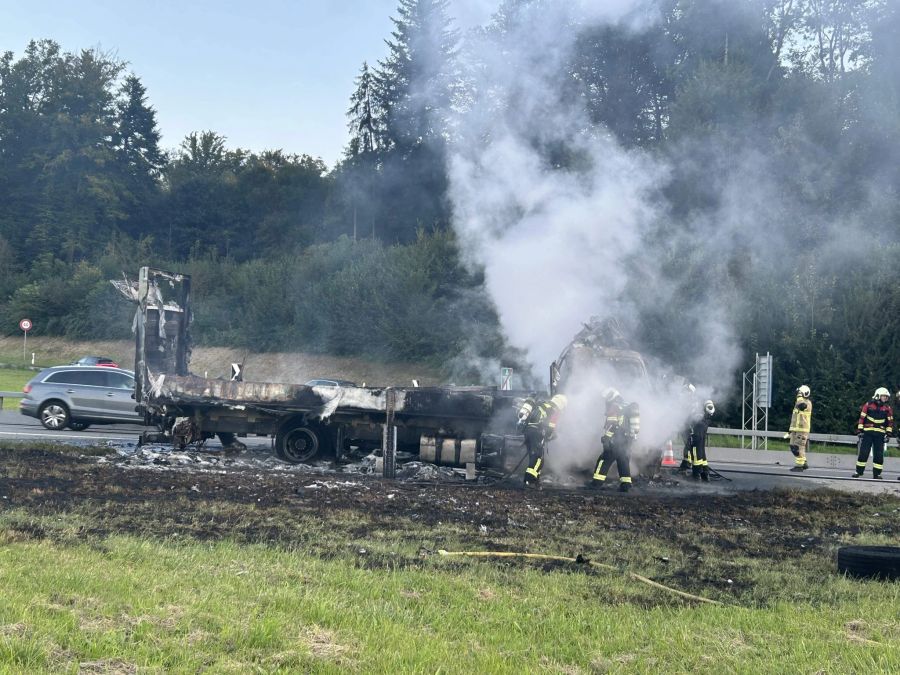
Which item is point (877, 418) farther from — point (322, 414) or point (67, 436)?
point (67, 436)

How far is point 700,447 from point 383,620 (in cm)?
1179

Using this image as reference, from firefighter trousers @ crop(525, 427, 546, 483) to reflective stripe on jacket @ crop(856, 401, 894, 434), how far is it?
Answer: 22.4ft

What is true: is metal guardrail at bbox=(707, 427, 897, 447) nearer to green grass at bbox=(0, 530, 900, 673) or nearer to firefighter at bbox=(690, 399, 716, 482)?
firefighter at bbox=(690, 399, 716, 482)

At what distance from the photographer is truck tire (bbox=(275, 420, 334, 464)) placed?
53.6 ft

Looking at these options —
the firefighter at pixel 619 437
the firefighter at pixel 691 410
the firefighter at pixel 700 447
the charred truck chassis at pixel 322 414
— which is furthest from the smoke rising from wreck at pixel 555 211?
the charred truck chassis at pixel 322 414

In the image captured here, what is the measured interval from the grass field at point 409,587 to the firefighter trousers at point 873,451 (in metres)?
6.14

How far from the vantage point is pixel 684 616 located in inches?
254

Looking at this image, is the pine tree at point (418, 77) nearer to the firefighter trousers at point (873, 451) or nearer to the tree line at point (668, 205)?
the tree line at point (668, 205)

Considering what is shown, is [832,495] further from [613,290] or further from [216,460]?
[216,460]

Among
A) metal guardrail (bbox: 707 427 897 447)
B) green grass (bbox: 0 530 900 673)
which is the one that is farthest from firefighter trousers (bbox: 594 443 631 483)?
metal guardrail (bbox: 707 427 897 447)

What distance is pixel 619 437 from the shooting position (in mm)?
14281

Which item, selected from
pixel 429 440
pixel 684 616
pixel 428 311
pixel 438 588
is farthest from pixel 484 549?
pixel 428 311

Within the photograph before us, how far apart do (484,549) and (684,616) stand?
2.62 meters

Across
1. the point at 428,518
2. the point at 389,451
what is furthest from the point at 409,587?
the point at 389,451
